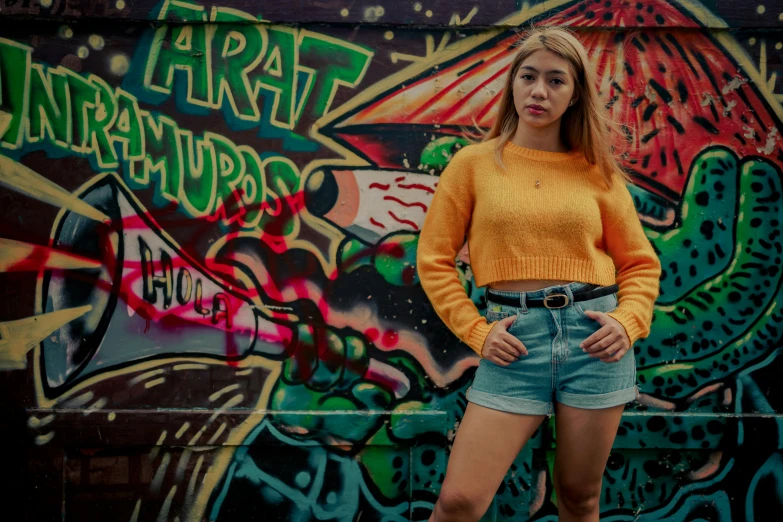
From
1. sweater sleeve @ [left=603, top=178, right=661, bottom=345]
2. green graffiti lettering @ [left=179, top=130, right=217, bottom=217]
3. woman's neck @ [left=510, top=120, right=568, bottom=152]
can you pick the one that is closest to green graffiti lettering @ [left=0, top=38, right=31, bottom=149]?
green graffiti lettering @ [left=179, top=130, right=217, bottom=217]

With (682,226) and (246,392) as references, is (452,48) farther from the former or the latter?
(246,392)

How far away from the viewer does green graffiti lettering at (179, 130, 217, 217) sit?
9.60ft

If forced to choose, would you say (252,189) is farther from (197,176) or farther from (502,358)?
(502,358)

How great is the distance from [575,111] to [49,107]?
2211 millimetres

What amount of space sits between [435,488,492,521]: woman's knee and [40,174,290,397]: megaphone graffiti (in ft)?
3.85

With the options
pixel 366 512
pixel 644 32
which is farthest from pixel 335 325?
pixel 644 32

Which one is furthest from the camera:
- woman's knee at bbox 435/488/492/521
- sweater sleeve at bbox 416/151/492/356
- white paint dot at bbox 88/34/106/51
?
white paint dot at bbox 88/34/106/51

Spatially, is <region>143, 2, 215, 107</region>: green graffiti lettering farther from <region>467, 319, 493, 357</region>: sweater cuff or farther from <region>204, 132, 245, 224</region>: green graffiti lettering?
<region>467, 319, 493, 357</region>: sweater cuff

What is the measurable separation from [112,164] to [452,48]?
1.57 m

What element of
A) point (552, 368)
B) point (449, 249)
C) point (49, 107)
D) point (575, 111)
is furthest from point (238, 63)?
point (552, 368)

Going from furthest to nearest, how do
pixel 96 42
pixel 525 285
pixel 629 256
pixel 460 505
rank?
pixel 96 42 < pixel 629 256 < pixel 525 285 < pixel 460 505

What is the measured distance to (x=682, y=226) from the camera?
2.96 metres

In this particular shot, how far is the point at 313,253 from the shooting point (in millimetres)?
2965

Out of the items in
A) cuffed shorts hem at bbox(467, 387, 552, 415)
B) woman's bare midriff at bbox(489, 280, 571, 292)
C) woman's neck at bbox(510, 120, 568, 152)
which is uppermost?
woman's neck at bbox(510, 120, 568, 152)
